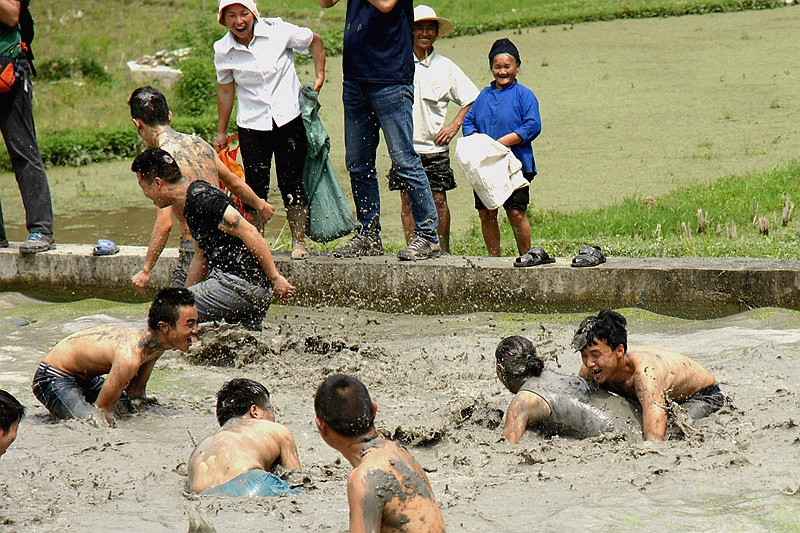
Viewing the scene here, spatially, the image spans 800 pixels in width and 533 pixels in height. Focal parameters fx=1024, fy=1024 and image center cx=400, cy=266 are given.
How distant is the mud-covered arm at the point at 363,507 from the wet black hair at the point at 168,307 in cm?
206

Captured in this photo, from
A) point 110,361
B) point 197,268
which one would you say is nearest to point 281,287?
point 197,268

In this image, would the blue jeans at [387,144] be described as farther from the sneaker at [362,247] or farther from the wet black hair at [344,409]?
the wet black hair at [344,409]

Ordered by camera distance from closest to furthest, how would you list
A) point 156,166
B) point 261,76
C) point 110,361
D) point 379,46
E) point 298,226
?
point 110,361 → point 156,166 → point 379,46 → point 261,76 → point 298,226

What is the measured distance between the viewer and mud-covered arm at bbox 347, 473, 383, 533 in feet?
10.6

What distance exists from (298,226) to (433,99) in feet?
4.60

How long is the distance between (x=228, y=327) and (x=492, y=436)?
6.69 ft

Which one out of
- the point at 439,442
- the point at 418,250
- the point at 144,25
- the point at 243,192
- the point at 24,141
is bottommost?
the point at 439,442

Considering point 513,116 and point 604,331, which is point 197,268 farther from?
point 604,331

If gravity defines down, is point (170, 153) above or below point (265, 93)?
below

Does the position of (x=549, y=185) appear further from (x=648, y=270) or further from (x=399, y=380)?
(x=399, y=380)

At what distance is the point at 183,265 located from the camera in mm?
6949

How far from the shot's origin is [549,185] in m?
11.5

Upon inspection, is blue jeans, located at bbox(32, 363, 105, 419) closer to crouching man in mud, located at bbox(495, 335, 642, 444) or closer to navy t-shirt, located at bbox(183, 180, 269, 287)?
navy t-shirt, located at bbox(183, 180, 269, 287)

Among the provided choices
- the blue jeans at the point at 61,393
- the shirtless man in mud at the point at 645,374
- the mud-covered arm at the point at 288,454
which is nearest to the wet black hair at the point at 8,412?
the mud-covered arm at the point at 288,454
